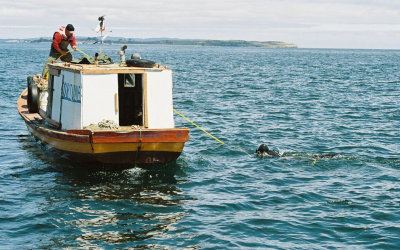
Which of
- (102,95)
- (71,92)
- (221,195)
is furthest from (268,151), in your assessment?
(71,92)

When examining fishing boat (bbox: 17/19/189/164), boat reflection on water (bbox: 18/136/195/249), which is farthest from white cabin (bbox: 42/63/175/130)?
boat reflection on water (bbox: 18/136/195/249)

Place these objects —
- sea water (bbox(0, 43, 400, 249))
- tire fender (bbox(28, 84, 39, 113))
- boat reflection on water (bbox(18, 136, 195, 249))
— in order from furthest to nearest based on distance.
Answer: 1. tire fender (bbox(28, 84, 39, 113))
2. sea water (bbox(0, 43, 400, 249))
3. boat reflection on water (bbox(18, 136, 195, 249))

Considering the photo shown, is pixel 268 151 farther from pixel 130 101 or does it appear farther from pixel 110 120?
pixel 110 120

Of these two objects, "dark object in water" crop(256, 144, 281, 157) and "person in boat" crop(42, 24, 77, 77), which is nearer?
"dark object in water" crop(256, 144, 281, 157)

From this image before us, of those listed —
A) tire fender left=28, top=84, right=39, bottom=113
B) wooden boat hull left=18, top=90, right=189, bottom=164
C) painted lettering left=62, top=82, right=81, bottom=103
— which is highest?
painted lettering left=62, top=82, right=81, bottom=103

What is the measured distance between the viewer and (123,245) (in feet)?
28.6

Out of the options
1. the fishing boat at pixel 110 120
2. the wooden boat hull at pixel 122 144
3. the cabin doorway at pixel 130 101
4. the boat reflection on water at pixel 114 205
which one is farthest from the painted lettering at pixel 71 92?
the boat reflection on water at pixel 114 205

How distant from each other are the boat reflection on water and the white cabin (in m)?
1.35

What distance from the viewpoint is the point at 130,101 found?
1448cm

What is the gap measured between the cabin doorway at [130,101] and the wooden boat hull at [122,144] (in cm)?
205

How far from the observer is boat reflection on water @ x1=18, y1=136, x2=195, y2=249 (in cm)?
902

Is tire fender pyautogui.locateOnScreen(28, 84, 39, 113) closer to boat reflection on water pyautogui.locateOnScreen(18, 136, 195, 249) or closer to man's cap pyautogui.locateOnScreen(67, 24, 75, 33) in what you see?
man's cap pyautogui.locateOnScreen(67, 24, 75, 33)

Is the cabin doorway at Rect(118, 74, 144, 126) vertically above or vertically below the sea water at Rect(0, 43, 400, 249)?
above

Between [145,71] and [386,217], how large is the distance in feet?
23.7
